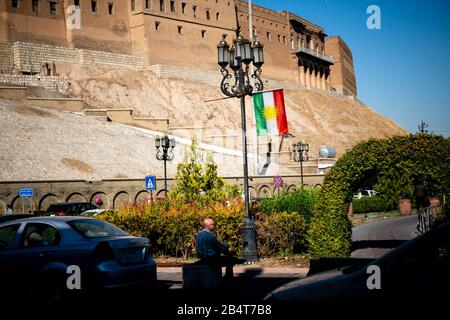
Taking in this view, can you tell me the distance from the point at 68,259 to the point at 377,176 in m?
6.86

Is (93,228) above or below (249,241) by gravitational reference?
above

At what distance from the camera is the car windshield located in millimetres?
9227

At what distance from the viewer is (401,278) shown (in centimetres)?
538

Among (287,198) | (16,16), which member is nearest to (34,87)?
(16,16)

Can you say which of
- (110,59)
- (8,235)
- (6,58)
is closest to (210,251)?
(8,235)

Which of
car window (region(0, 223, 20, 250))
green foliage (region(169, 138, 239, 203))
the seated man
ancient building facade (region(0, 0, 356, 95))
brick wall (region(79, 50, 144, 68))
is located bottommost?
the seated man

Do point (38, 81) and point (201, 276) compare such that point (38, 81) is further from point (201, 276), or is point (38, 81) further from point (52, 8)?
point (201, 276)

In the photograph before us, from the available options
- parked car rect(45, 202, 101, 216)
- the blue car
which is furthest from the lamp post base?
parked car rect(45, 202, 101, 216)

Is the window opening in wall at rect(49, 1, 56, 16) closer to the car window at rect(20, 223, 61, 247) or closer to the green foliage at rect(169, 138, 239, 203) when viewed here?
the green foliage at rect(169, 138, 239, 203)

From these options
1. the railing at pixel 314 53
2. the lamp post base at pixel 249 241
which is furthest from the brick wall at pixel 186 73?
Result: the lamp post base at pixel 249 241

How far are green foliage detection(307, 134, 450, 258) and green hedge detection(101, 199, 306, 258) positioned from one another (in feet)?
5.69

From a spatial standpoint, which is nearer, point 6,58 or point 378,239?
point 378,239

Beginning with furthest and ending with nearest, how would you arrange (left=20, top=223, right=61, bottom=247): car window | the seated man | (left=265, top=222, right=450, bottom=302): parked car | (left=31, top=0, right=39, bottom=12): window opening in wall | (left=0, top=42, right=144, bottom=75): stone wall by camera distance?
(left=31, top=0, right=39, bottom=12): window opening in wall → (left=0, top=42, right=144, bottom=75): stone wall → the seated man → (left=20, top=223, right=61, bottom=247): car window → (left=265, top=222, right=450, bottom=302): parked car

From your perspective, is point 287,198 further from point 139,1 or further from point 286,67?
point 286,67
